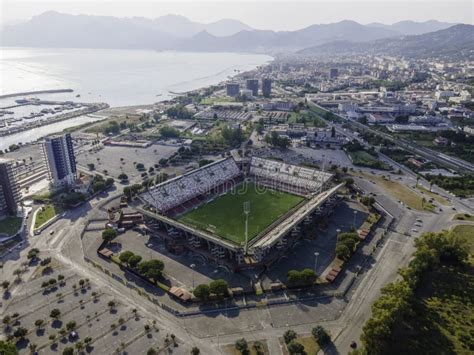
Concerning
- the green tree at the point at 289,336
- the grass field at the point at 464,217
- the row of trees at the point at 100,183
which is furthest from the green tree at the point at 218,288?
the grass field at the point at 464,217

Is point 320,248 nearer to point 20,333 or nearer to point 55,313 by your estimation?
point 55,313

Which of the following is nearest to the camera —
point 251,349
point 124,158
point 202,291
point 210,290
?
point 251,349

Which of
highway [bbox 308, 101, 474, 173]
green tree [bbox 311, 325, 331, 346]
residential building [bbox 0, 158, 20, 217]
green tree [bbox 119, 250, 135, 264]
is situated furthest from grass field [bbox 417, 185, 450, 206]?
residential building [bbox 0, 158, 20, 217]

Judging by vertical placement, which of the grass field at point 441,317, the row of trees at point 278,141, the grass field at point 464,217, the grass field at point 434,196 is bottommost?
the grass field at point 441,317

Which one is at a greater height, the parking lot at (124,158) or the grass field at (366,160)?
the grass field at (366,160)

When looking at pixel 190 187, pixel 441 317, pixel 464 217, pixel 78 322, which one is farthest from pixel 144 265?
pixel 464 217

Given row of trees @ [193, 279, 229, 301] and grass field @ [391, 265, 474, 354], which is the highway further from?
row of trees @ [193, 279, 229, 301]

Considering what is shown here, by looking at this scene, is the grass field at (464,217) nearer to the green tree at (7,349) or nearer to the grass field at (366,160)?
the grass field at (366,160)
